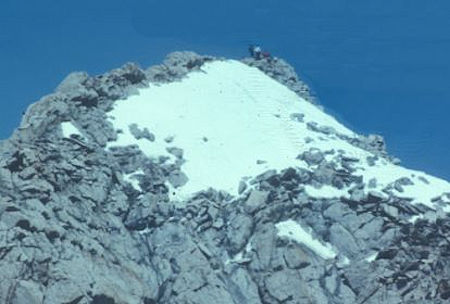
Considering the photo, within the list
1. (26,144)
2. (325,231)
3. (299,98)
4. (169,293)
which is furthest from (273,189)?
(299,98)

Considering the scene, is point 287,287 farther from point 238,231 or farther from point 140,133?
point 140,133

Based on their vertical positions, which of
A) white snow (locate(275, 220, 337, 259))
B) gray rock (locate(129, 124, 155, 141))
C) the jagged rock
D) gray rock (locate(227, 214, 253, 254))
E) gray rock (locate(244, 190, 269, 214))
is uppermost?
the jagged rock

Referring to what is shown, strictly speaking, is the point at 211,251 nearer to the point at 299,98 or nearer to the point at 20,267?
the point at 20,267

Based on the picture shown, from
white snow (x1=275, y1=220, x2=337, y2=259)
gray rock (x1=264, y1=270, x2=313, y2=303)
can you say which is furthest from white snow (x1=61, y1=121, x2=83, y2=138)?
gray rock (x1=264, y1=270, x2=313, y2=303)

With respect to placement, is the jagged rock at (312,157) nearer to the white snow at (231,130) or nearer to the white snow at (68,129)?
the white snow at (231,130)

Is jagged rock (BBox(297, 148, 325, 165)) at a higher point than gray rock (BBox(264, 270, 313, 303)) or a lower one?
higher

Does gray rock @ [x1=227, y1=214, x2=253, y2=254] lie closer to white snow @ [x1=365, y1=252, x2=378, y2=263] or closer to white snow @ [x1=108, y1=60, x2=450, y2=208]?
white snow @ [x1=108, y1=60, x2=450, y2=208]
